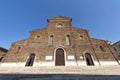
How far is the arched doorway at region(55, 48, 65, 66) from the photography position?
1460 centimetres

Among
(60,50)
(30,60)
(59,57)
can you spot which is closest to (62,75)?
(59,57)

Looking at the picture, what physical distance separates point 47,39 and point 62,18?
6137 millimetres

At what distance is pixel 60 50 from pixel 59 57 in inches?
48.7

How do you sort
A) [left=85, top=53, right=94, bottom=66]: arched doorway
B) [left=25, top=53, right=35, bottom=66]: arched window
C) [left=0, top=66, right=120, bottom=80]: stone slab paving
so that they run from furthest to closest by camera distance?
[left=25, top=53, right=35, bottom=66]: arched window
[left=85, top=53, right=94, bottom=66]: arched doorway
[left=0, top=66, right=120, bottom=80]: stone slab paving

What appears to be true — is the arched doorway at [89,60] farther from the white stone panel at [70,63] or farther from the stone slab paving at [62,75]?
the stone slab paving at [62,75]

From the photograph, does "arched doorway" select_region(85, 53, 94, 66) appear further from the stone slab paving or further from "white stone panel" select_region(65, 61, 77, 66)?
the stone slab paving

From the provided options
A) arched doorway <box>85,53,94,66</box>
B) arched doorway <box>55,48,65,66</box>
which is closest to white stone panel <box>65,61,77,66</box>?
arched doorway <box>55,48,65,66</box>

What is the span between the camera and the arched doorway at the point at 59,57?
1460cm

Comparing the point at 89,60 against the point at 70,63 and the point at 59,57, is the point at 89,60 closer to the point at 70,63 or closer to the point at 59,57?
the point at 70,63

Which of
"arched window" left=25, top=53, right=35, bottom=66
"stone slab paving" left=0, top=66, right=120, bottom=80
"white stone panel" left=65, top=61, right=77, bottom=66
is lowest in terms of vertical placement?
"stone slab paving" left=0, top=66, right=120, bottom=80

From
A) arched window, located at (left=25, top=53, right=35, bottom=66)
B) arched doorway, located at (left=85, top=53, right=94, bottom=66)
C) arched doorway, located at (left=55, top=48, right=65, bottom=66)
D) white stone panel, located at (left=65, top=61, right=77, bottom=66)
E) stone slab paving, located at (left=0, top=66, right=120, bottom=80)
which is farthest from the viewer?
arched window, located at (left=25, top=53, right=35, bottom=66)

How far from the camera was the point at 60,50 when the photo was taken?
1588 cm

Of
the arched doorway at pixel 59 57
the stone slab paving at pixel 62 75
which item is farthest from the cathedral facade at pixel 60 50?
the stone slab paving at pixel 62 75

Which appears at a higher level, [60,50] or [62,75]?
[60,50]
